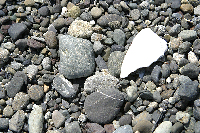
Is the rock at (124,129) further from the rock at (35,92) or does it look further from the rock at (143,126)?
the rock at (35,92)

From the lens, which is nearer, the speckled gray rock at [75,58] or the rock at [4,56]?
the speckled gray rock at [75,58]

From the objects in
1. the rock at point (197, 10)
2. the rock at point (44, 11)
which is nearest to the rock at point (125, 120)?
the rock at point (197, 10)

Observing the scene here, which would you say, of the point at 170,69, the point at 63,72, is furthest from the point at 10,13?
the point at 170,69

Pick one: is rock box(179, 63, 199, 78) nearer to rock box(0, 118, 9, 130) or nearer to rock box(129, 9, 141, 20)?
rock box(129, 9, 141, 20)

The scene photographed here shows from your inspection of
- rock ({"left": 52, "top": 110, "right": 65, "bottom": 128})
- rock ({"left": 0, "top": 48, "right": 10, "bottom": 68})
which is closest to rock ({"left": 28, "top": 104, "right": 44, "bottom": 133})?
rock ({"left": 52, "top": 110, "right": 65, "bottom": 128})

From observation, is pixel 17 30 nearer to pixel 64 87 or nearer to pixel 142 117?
pixel 64 87

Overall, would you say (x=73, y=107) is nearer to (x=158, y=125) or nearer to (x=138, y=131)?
(x=138, y=131)
